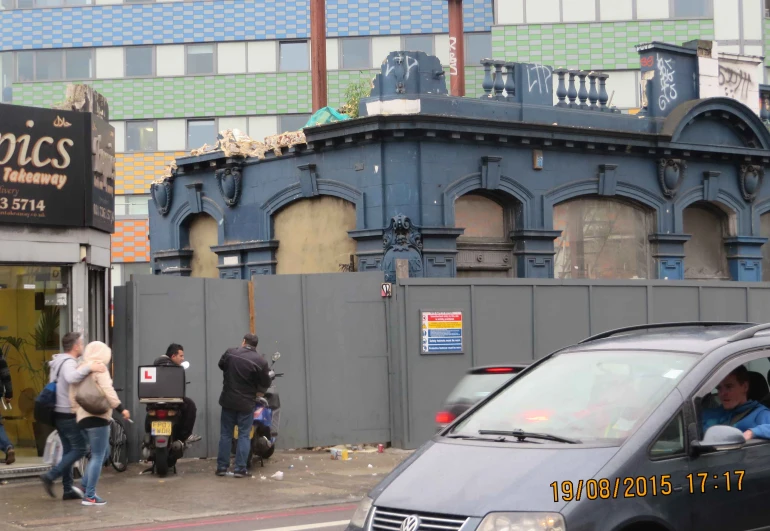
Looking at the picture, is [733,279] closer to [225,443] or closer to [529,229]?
[529,229]

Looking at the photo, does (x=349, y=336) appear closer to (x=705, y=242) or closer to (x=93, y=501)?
(x=93, y=501)

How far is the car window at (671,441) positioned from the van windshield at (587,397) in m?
0.13

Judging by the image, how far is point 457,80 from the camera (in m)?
30.6

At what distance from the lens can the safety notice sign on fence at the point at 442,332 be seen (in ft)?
57.0

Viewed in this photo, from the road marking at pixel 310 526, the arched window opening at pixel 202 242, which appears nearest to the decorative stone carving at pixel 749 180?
the arched window opening at pixel 202 242

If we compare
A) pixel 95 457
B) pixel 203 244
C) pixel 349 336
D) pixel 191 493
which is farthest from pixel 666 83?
pixel 95 457

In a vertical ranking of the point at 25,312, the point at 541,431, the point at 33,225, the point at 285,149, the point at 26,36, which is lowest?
the point at 541,431

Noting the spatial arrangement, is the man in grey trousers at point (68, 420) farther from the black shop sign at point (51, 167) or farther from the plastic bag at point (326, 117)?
the plastic bag at point (326, 117)

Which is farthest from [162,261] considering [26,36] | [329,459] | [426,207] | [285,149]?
[26,36]

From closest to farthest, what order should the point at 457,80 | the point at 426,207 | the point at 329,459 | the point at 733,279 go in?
the point at 329,459, the point at 426,207, the point at 733,279, the point at 457,80

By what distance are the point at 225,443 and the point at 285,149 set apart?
756cm

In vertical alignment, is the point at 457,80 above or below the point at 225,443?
above
